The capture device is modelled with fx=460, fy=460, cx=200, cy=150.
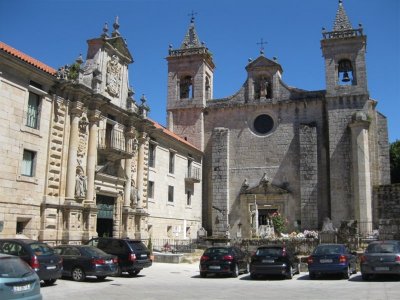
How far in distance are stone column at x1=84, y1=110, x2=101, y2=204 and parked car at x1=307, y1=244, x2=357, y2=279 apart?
1130 cm

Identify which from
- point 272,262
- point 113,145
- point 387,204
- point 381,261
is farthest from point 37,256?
point 387,204

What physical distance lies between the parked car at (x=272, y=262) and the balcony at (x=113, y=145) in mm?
10781

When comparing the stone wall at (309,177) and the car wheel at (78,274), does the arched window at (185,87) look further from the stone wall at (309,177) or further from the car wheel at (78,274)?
the car wheel at (78,274)

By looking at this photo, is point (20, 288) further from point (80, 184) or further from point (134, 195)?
point (134, 195)

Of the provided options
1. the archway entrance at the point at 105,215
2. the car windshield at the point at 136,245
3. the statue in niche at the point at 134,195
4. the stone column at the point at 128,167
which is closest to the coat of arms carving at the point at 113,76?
the stone column at the point at 128,167

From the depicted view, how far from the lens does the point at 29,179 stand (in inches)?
749

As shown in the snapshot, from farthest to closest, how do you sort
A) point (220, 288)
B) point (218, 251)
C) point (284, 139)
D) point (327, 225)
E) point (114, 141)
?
point (284, 139) < point (327, 225) < point (114, 141) < point (218, 251) < point (220, 288)

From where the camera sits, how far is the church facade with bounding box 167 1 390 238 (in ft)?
107

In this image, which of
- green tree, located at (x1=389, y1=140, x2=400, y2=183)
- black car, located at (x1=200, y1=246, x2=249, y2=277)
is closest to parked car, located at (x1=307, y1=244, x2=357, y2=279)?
black car, located at (x1=200, y1=246, x2=249, y2=277)

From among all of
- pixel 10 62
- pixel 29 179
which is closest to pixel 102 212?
pixel 29 179

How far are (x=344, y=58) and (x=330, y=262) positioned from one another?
22846 mm

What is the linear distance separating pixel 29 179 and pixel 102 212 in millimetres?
5920

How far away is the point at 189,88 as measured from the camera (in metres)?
39.3

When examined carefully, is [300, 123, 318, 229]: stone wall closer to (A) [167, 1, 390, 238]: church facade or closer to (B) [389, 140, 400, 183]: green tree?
(A) [167, 1, 390, 238]: church facade
